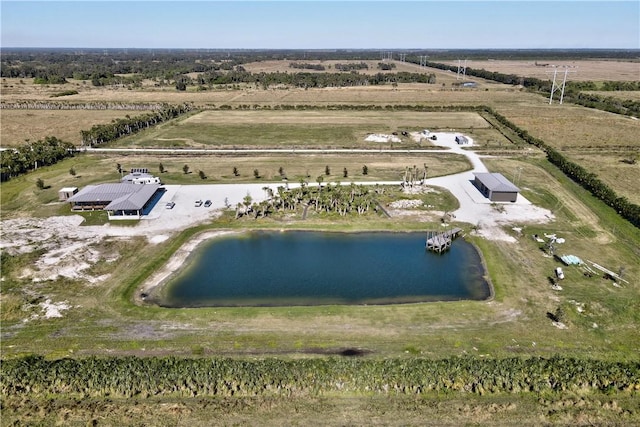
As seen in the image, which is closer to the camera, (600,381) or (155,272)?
(600,381)

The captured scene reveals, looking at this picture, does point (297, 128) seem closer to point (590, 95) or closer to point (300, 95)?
point (300, 95)

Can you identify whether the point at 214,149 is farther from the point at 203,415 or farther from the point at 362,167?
the point at 203,415

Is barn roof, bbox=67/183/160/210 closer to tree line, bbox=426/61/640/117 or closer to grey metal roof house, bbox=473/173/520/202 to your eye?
grey metal roof house, bbox=473/173/520/202

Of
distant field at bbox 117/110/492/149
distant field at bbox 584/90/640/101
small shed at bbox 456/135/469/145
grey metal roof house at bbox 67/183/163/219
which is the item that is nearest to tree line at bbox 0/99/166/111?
distant field at bbox 117/110/492/149

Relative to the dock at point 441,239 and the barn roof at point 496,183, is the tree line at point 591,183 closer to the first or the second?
the barn roof at point 496,183

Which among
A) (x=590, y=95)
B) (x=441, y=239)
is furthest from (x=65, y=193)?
(x=590, y=95)

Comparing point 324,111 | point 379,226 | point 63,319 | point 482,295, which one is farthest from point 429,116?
point 63,319


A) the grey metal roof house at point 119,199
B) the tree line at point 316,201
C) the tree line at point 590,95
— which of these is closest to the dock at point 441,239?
the tree line at point 316,201
